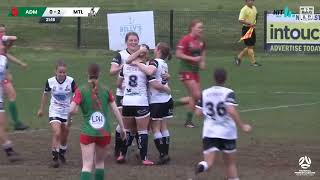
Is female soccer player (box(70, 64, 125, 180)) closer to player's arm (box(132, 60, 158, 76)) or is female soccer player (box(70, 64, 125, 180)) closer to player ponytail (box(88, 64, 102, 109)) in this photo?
player ponytail (box(88, 64, 102, 109))

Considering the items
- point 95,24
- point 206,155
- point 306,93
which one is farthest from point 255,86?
point 95,24

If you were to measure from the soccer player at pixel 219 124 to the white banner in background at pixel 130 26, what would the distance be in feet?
63.1

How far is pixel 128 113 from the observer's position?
1370 centimetres

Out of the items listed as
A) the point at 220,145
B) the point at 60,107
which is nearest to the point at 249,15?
the point at 60,107

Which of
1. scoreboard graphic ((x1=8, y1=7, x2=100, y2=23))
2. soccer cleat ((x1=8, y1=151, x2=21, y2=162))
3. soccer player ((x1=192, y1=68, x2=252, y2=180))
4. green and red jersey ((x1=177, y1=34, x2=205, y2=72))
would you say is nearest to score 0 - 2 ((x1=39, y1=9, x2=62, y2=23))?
scoreboard graphic ((x1=8, y1=7, x2=100, y2=23))

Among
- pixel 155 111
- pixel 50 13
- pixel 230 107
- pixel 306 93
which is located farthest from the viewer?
pixel 50 13

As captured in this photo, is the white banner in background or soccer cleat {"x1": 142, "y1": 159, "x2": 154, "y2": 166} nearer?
soccer cleat {"x1": 142, "y1": 159, "x2": 154, "y2": 166}

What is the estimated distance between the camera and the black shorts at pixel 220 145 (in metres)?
11.8

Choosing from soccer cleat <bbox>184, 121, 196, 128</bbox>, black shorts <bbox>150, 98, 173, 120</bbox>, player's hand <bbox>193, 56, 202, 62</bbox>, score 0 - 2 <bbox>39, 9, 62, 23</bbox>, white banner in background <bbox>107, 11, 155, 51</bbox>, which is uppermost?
score 0 - 2 <bbox>39, 9, 62, 23</bbox>

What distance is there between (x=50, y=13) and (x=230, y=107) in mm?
26823

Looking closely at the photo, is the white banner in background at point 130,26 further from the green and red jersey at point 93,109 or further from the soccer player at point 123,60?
the green and red jersey at point 93,109

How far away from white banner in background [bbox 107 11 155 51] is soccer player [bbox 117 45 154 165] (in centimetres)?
1733

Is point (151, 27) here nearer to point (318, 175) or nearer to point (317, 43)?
point (317, 43)

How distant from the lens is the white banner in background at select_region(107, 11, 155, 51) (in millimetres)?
31125
